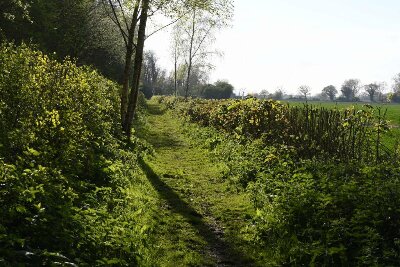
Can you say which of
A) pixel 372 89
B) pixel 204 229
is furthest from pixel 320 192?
pixel 372 89

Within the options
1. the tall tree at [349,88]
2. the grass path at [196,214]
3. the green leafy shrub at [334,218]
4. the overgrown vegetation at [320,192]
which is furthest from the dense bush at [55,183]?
the tall tree at [349,88]

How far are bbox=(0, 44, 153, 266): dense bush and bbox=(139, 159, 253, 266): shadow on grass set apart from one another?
1143mm

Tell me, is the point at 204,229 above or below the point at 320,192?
below

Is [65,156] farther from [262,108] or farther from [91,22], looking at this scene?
[91,22]

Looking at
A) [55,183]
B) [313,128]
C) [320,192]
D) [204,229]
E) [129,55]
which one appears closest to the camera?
[55,183]

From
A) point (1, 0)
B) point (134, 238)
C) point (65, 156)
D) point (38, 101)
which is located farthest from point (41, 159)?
point (1, 0)

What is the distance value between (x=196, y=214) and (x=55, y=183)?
436 centimetres

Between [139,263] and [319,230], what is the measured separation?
12.2 ft

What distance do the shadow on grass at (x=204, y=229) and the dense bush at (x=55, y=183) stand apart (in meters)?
1.14

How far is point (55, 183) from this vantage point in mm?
6977

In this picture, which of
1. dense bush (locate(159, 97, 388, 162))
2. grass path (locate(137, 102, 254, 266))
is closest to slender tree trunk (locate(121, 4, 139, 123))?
grass path (locate(137, 102, 254, 266))

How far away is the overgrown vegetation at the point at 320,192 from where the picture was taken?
22.6 ft

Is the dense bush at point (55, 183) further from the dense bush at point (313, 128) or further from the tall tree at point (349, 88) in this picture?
the tall tree at point (349, 88)

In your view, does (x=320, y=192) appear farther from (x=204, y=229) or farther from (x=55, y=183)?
(x=55, y=183)
